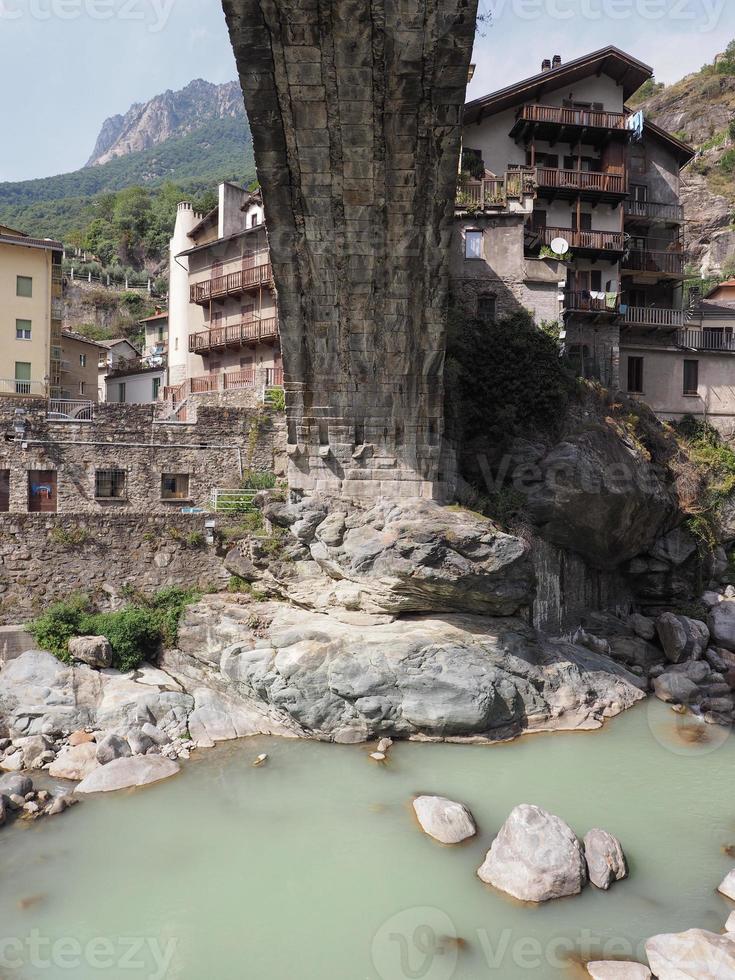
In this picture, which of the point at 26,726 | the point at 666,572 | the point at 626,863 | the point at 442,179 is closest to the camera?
the point at 626,863

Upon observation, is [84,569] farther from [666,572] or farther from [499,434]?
[666,572]

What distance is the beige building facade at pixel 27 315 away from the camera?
24.4 meters

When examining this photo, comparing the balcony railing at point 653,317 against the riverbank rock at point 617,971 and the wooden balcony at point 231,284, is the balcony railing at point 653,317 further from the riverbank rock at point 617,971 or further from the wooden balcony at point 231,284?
the riverbank rock at point 617,971

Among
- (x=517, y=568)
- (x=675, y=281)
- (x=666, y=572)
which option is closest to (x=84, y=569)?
(x=517, y=568)

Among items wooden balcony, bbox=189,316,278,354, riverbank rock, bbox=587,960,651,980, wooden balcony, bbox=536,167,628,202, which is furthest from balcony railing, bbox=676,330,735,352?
riverbank rock, bbox=587,960,651,980

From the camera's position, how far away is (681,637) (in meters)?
16.8

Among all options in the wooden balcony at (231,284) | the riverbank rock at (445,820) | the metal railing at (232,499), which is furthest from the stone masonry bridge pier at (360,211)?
the wooden balcony at (231,284)

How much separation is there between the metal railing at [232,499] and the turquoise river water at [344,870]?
20.3 ft

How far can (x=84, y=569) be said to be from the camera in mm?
15195

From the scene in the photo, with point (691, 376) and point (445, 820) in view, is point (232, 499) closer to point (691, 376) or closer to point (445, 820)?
point (445, 820)

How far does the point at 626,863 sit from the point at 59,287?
1025 inches

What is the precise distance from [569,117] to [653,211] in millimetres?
4720

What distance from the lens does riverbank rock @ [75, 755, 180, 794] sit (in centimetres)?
1098

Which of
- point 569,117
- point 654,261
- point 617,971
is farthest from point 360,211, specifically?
point 654,261
